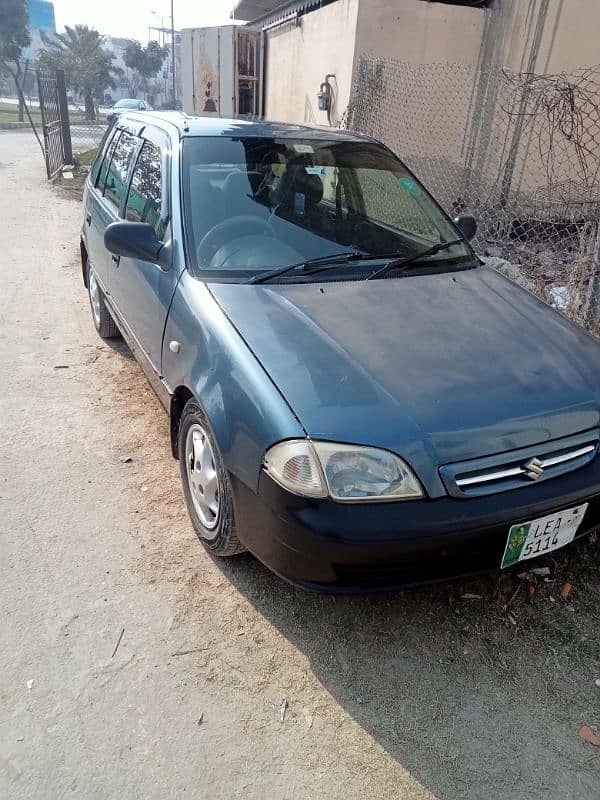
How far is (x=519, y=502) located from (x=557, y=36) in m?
7.68

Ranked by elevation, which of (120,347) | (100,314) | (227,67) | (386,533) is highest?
(227,67)

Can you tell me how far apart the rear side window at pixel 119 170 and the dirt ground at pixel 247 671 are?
6.19ft

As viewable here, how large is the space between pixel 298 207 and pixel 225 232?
48cm

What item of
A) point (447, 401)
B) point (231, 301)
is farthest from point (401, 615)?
point (231, 301)

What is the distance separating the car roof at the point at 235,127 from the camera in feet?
10.8

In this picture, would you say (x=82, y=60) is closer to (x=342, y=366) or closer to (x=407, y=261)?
(x=407, y=261)

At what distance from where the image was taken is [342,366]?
7.06 feet

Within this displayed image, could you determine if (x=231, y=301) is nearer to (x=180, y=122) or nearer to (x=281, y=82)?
(x=180, y=122)

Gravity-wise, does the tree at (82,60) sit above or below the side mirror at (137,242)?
above

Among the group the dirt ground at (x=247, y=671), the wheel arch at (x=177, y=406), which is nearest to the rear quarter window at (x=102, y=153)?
the dirt ground at (x=247, y=671)

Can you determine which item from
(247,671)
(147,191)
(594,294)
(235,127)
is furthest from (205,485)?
(594,294)

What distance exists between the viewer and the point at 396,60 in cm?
769

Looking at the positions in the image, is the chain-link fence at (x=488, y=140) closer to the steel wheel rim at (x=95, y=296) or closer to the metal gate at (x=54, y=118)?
the steel wheel rim at (x=95, y=296)

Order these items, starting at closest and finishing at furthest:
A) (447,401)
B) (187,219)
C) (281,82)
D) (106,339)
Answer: (447,401) < (187,219) < (106,339) < (281,82)
